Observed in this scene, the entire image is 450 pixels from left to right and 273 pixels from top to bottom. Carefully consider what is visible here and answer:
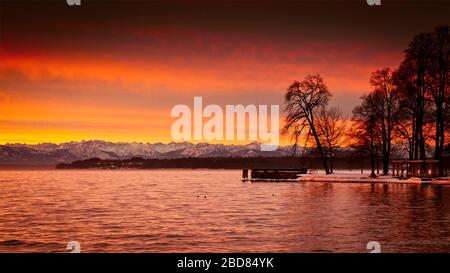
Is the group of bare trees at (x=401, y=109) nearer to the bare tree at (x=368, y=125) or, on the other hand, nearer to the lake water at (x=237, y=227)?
the bare tree at (x=368, y=125)

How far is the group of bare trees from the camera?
52500 millimetres

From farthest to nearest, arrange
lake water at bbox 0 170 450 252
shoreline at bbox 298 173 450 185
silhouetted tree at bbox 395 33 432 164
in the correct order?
shoreline at bbox 298 173 450 185, silhouetted tree at bbox 395 33 432 164, lake water at bbox 0 170 450 252

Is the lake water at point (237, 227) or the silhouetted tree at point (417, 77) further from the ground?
the silhouetted tree at point (417, 77)

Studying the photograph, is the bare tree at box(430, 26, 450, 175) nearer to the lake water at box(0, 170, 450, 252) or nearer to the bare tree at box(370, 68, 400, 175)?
the bare tree at box(370, 68, 400, 175)

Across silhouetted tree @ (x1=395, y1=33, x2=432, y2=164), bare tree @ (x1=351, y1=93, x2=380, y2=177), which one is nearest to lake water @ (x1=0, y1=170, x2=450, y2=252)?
silhouetted tree @ (x1=395, y1=33, x2=432, y2=164)

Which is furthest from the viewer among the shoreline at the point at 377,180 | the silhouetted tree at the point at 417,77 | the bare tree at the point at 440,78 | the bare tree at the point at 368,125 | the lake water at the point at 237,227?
the bare tree at the point at 368,125

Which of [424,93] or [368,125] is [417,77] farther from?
[368,125]

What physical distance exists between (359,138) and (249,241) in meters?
52.1

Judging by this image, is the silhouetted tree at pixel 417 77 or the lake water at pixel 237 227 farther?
the silhouetted tree at pixel 417 77

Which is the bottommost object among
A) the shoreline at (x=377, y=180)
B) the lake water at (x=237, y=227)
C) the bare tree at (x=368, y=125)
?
the lake water at (x=237, y=227)

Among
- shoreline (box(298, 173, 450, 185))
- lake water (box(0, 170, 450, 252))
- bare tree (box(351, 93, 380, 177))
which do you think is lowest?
lake water (box(0, 170, 450, 252))

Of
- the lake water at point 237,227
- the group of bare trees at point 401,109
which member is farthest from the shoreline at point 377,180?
the lake water at point 237,227

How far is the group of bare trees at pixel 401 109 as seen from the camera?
52.5 metres
